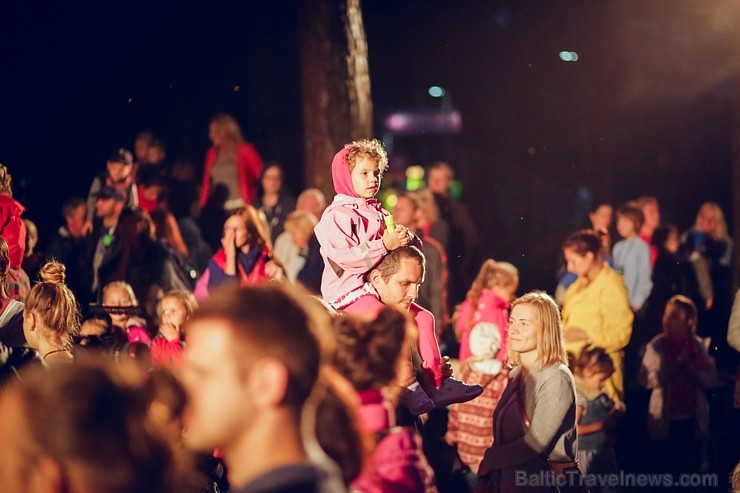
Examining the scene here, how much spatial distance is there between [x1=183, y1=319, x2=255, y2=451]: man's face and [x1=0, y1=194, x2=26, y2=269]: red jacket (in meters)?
5.77

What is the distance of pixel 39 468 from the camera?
2.64m

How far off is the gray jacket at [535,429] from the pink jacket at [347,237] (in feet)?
3.46

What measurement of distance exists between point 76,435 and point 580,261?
751 cm

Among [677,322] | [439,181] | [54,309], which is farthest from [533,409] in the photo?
[439,181]

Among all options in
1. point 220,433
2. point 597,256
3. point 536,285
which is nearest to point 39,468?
point 220,433

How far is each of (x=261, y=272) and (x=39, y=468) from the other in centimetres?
695

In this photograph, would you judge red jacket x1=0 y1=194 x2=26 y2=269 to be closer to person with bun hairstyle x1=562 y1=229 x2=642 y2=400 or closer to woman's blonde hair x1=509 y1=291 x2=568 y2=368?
woman's blonde hair x1=509 y1=291 x2=568 y2=368

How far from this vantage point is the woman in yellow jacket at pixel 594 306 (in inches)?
373

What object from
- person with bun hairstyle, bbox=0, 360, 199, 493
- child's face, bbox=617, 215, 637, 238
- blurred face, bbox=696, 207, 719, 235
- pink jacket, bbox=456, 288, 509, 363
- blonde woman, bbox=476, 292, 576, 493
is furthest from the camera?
blurred face, bbox=696, 207, 719, 235

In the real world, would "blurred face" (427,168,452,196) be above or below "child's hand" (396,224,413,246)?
above

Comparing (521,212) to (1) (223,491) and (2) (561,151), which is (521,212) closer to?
(2) (561,151)

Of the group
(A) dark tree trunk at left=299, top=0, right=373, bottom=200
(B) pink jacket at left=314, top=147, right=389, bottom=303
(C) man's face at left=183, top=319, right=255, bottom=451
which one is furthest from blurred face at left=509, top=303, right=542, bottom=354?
(A) dark tree trunk at left=299, top=0, right=373, bottom=200

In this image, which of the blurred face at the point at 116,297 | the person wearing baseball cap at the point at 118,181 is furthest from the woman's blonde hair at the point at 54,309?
the person wearing baseball cap at the point at 118,181

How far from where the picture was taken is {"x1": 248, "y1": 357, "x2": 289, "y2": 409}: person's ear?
2.72m
